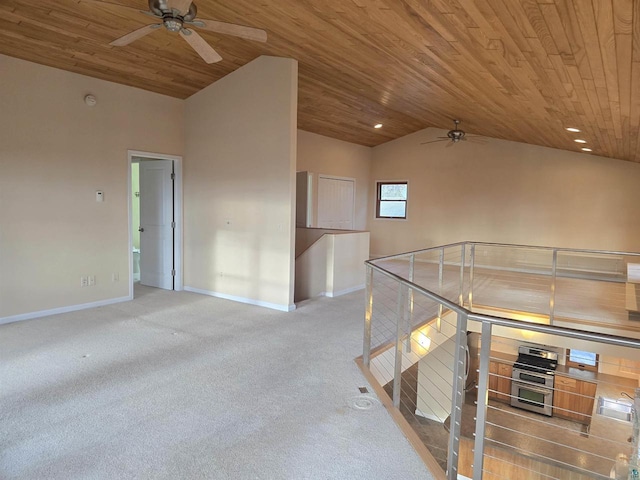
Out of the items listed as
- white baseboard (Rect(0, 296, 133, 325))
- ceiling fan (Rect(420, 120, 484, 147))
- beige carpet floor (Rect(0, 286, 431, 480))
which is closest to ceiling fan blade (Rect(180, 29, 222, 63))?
beige carpet floor (Rect(0, 286, 431, 480))

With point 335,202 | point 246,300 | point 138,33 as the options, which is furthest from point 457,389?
point 335,202

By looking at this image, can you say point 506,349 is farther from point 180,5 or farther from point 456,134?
point 180,5

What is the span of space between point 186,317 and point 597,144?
6.34 meters

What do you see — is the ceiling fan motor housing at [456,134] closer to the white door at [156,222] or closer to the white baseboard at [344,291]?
the white baseboard at [344,291]

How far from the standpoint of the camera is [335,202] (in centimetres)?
904

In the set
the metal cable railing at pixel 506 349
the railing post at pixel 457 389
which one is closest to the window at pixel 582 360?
the metal cable railing at pixel 506 349

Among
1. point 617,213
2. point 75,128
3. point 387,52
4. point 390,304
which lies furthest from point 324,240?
point 617,213

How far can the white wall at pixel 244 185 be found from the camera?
529 cm

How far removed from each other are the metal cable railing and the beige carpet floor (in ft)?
1.39

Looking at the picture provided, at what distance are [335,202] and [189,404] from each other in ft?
21.6

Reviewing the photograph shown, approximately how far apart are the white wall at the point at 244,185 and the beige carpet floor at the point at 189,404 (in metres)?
1.05

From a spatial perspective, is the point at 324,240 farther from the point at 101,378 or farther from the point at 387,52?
the point at 101,378

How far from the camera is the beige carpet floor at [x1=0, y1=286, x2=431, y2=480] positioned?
7.26ft

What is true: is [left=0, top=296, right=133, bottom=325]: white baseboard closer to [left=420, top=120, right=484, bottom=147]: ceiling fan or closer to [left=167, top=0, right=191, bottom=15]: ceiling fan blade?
[left=167, top=0, right=191, bottom=15]: ceiling fan blade
